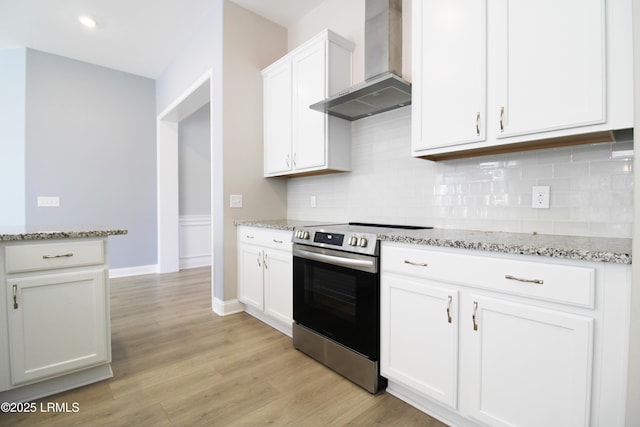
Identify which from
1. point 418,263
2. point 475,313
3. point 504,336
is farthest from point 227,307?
point 504,336

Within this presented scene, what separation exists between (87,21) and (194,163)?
2309 millimetres

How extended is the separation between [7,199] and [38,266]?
3.32 metres

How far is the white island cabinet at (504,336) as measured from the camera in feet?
3.55

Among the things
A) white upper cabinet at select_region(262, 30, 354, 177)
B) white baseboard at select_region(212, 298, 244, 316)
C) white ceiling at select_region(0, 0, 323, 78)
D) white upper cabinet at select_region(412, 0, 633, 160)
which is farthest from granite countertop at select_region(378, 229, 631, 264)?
white ceiling at select_region(0, 0, 323, 78)

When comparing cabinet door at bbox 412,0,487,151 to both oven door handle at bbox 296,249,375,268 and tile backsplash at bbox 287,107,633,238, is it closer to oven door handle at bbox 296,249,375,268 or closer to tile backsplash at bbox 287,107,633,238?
tile backsplash at bbox 287,107,633,238

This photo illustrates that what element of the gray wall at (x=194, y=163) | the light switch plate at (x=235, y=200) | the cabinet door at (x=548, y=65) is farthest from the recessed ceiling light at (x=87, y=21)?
the cabinet door at (x=548, y=65)

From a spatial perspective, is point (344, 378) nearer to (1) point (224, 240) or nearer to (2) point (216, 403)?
(2) point (216, 403)

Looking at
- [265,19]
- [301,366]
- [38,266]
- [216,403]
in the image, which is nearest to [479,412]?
→ [301,366]

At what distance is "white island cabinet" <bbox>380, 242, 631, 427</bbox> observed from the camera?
1.08m

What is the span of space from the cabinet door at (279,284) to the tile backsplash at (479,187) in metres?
0.70

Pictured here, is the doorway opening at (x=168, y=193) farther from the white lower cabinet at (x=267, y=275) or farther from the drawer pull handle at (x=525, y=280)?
the drawer pull handle at (x=525, y=280)

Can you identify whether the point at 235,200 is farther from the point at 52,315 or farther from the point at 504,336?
the point at 504,336

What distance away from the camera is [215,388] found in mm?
1852

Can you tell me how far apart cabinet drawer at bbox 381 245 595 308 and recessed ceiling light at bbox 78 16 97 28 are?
399 centimetres
